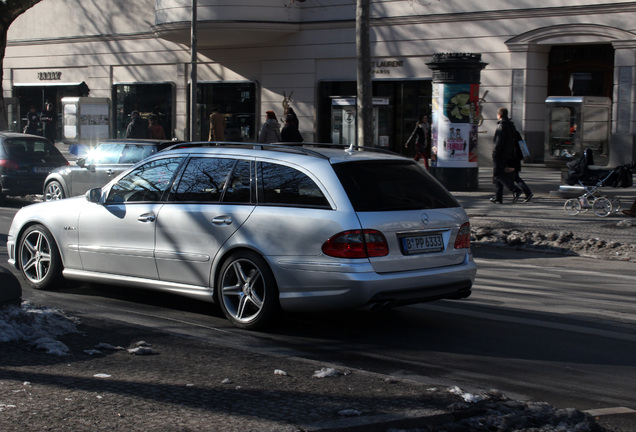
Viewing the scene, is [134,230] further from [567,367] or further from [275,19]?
[275,19]

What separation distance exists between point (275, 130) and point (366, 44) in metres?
3.90

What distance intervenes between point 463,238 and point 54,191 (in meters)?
11.8

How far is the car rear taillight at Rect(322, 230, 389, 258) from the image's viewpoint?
6.24 metres

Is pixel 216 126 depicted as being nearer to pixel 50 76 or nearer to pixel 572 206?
pixel 572 206

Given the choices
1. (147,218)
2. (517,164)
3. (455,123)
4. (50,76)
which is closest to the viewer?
(147,218)

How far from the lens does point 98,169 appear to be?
15.7m

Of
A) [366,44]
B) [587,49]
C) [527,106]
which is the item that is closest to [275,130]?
[366,44]

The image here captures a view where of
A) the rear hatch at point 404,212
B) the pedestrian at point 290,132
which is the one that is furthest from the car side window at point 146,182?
the pedestrian at point 290,132

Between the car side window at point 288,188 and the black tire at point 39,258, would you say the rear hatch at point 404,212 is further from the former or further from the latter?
the black tire at point 39,258

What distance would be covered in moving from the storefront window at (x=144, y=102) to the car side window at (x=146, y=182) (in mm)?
24373

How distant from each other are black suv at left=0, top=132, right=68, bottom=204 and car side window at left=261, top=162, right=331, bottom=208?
1222 cm

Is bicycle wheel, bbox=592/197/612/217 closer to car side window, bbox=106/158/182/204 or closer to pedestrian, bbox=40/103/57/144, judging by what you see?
car side window, bbox=106/158/182/204

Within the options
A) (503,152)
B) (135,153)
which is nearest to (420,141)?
(503,152)

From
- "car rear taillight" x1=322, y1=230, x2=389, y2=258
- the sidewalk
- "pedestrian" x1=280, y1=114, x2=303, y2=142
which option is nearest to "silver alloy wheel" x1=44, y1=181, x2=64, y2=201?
"pedestrian" x1=280, y1=114, x2=303, y2=142
